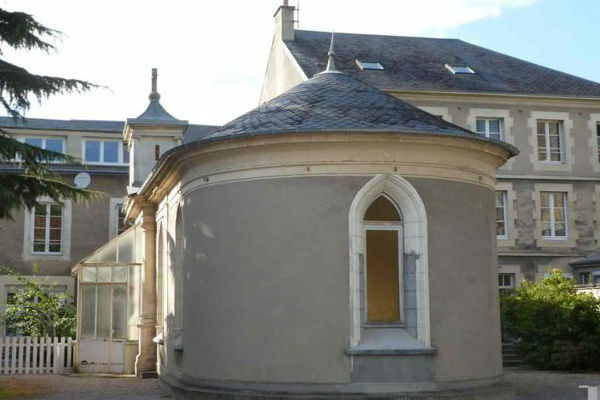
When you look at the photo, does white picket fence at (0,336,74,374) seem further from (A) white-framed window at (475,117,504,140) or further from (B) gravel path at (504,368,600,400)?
(A) white-framed window at (475,117,504,140)

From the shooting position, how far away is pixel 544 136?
108 ft

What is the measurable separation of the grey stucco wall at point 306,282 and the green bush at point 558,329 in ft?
29.1

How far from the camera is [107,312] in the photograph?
71.9 feet

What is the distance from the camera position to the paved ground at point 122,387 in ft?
52.1

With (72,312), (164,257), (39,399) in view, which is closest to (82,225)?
(72,312)

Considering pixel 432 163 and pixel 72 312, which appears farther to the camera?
pixel 72 312

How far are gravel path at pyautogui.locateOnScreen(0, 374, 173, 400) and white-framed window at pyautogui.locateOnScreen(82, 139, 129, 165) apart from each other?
50.2ft

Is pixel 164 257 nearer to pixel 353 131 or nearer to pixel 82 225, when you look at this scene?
pixel 353 131

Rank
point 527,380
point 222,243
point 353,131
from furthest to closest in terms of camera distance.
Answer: point 527,380 → point 222,243 → point 353,131

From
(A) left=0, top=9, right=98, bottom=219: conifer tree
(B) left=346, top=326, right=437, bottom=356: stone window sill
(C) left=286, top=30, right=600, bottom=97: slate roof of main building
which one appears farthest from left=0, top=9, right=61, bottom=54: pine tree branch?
(C) left=286, top=30, right=600, bottom=97: slate roof of main building

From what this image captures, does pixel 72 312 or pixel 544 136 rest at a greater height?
pixel 544 136

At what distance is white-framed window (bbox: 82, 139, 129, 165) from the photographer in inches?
1382

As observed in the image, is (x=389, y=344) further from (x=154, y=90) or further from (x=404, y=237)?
(x=154, y=90)

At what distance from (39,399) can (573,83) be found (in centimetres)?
2559
